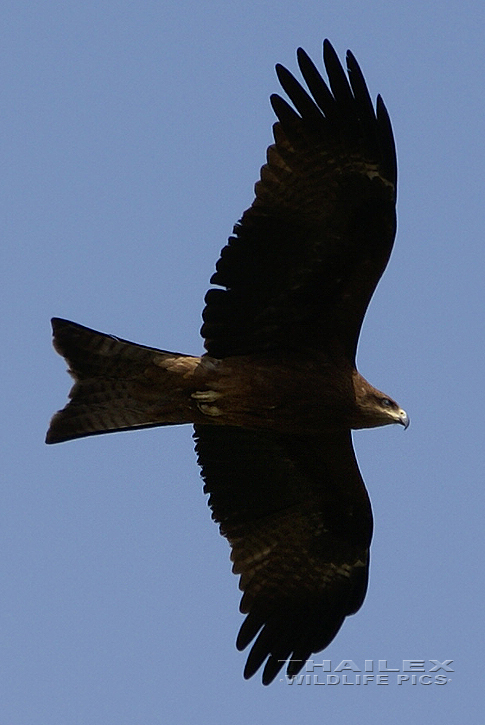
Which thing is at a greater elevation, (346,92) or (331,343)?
(346,92)

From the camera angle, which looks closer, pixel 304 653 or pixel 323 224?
pixel 323 224

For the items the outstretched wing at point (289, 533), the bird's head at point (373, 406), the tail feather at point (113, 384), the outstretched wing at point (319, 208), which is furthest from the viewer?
the outstretched wing at point (289, 533)

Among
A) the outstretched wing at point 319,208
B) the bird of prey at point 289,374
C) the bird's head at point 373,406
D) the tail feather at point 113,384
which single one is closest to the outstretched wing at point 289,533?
the bird of prey at point 289,374

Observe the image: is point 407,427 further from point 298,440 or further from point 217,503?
point 217,503

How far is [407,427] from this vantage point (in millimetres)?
11414

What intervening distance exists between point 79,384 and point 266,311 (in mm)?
1539

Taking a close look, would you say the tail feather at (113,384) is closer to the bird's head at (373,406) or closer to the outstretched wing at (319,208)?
the outstretched wing at (319,208)

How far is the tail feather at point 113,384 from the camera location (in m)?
11.1

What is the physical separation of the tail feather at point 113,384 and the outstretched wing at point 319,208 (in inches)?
23.1

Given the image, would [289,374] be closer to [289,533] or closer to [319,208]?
[319,208]

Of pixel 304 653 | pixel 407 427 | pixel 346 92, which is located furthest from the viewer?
pixel 304 653

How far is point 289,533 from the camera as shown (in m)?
12.4

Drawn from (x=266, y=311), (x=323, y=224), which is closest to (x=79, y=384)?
(x=266, y=311)

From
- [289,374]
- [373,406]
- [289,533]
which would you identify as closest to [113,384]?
[289,374]
